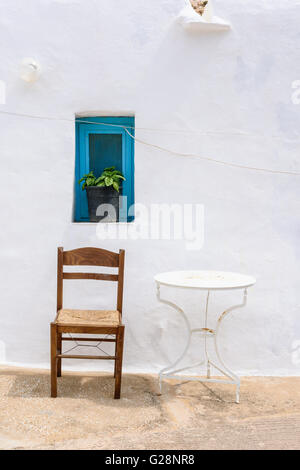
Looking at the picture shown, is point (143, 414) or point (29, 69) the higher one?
point (29, 69)

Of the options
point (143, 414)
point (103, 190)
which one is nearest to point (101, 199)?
point (103, 190)

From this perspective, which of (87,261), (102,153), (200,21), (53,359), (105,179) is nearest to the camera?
(53,359)

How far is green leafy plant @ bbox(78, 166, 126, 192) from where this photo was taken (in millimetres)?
3422

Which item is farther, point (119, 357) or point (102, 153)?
point (102, 153)

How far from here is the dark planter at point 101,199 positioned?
348cm

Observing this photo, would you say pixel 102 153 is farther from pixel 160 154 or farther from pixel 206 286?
pixel 206 286

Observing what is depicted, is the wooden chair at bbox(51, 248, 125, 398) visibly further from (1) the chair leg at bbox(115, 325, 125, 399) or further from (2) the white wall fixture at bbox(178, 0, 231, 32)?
(2) the white wall fixture at bbox(178, 0, 231, 32)

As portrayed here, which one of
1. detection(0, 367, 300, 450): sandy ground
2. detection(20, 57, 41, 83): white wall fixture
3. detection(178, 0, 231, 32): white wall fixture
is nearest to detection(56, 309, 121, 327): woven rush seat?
detection(0, 367, 300, 450): sandy ground

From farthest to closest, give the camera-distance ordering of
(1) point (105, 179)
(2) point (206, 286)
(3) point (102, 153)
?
(3) point (102, 153)
(1) point (105, 179)
(2) point (206, 286)
